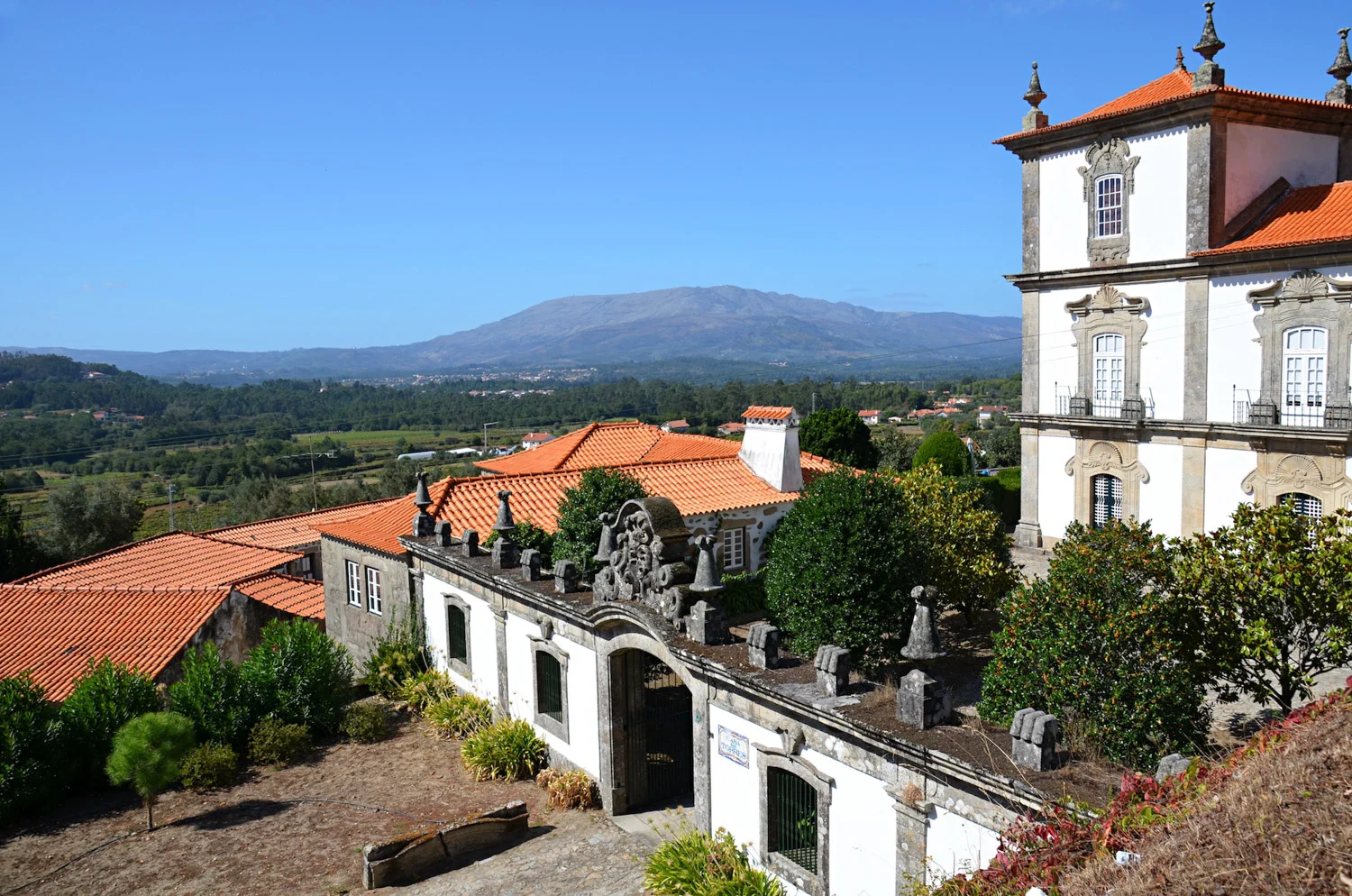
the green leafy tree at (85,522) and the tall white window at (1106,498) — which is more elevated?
the tall white window at (1106,498)

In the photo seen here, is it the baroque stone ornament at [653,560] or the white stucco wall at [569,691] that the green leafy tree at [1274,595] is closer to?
the baroque stone ornament at [653,560]

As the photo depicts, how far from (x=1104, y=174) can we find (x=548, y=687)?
61.5 feet

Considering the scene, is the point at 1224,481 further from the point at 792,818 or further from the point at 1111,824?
the point at 1111,824

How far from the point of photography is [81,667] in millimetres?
17812

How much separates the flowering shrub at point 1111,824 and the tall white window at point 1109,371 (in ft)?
61.6

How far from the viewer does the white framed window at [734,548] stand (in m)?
22.5

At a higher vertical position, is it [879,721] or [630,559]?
[630,559]

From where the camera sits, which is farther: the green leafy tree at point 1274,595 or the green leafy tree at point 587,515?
the green leafy tree at point 587,515

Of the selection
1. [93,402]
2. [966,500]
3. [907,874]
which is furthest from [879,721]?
[93,402]

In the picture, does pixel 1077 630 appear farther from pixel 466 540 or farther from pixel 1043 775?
pixel 466 540

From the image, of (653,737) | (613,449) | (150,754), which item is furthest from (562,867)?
(613,449)

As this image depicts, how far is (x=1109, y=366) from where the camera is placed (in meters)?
24.7

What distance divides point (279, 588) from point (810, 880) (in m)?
16.3

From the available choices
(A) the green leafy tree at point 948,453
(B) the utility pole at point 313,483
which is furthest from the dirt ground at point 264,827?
(B) the utility pole at point 313,483
